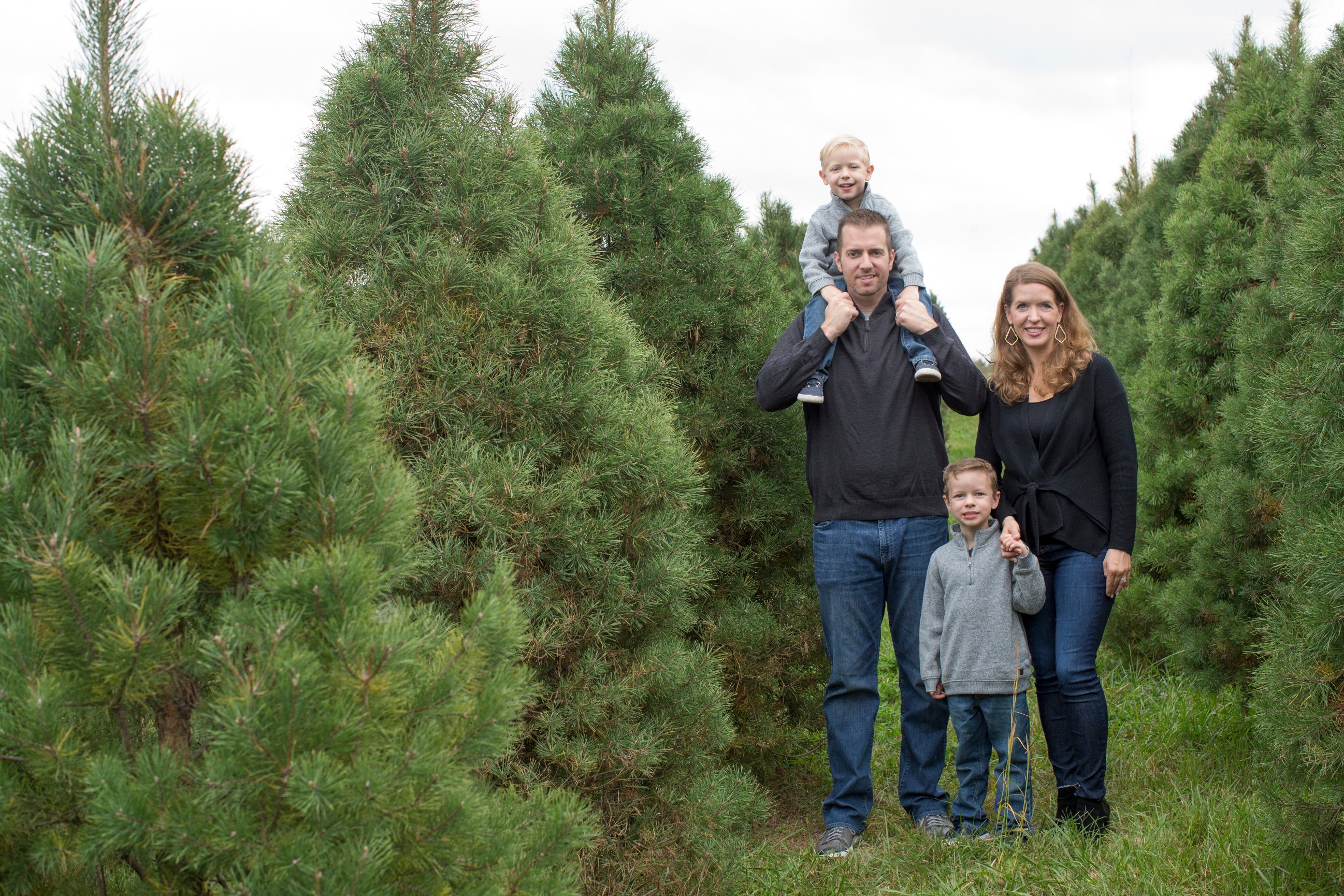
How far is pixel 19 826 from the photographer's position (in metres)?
1.83

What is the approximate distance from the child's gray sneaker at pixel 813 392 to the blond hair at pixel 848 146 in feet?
3.48

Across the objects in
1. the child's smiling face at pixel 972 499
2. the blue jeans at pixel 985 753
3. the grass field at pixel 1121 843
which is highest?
the child's smiling face at pixel 972 499

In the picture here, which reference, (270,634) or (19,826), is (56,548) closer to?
(270,634)

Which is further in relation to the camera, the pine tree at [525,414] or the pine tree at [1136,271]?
the pine tree at [1136,271]

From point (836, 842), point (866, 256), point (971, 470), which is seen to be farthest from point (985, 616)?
point (866, 256)

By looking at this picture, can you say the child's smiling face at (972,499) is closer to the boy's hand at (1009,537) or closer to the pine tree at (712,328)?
the boy's hand at (1009,537)

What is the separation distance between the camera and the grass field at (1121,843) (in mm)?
3531

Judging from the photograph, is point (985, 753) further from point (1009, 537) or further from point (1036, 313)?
point (1036, 313)

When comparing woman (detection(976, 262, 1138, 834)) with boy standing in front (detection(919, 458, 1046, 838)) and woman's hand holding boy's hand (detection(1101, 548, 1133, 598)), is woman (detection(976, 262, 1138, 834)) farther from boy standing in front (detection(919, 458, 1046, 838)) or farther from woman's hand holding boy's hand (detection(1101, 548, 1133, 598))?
boy standing in front (detection(919, 458, 1046, 838))

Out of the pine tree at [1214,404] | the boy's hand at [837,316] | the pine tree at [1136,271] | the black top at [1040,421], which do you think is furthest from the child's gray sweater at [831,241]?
the pine tree at [1136,271]

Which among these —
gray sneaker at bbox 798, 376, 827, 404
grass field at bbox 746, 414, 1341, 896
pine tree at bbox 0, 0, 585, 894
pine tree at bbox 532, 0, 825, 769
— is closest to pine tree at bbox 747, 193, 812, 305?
pine tree at bbox 532, 0, 825, 769

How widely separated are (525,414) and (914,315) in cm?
187

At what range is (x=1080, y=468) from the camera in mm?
4082

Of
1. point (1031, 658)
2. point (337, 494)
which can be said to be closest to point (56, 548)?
point (337, 494)
